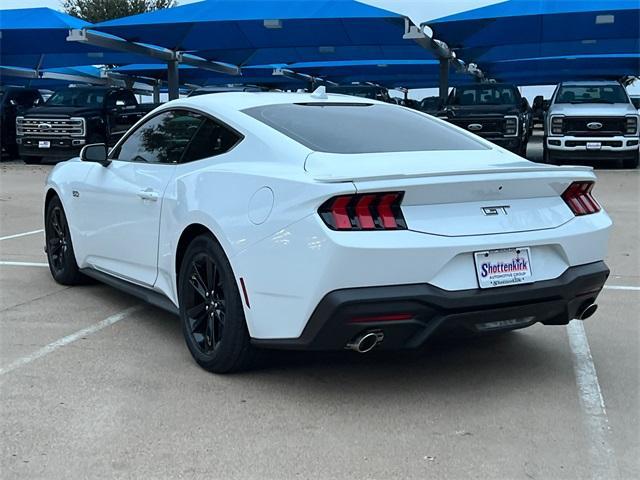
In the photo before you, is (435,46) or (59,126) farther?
(435,46)

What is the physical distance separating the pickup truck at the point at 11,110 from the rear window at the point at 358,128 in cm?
1651

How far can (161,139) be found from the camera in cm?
491

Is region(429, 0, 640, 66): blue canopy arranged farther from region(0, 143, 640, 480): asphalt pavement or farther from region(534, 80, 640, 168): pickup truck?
region(0, 143, 640, 480): asphalt pavement

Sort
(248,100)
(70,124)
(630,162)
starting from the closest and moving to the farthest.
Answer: (248,100) → (630,162) → (70,124)

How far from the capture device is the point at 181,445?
3211 mm

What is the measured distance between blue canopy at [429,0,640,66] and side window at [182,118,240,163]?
15033 millimetres

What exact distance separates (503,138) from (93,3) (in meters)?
37.7

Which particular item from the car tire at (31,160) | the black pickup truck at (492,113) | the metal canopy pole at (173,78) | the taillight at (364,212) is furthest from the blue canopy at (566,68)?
the taillight at (364,212)

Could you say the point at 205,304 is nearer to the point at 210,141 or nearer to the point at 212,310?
the point at 212,310

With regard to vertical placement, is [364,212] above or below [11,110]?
above

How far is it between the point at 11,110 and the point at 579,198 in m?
18.6

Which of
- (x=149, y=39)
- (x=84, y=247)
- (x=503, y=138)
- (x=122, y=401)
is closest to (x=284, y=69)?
(x=149, y=39)

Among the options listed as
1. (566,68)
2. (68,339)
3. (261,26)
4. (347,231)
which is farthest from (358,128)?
(566,68)

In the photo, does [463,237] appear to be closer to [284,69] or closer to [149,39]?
[149,39]
